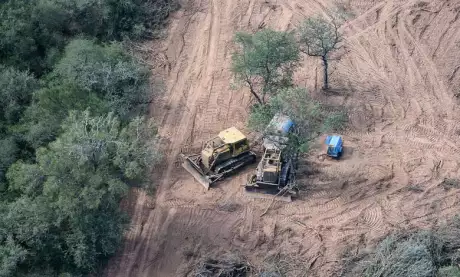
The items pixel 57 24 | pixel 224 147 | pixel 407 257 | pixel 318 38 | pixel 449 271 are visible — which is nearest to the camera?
pixel 449 271

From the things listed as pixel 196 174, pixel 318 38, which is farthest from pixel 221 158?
pixel 318 38

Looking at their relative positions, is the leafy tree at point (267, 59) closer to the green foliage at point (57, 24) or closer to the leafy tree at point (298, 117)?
the leafy tree at point (298, 117)

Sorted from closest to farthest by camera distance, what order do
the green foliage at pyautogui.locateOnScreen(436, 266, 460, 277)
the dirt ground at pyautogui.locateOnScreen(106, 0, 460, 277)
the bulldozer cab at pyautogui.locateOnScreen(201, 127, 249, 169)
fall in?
the green foliage at pyautogui.locateOnScreen(436, 266, 460, 277) → the dirt ground at pyautogui.locateOnScreen(106, 0, 460, 277) → the bulldozer cab at pyautogui.locateOnScreen(201, 127, 249, 169)

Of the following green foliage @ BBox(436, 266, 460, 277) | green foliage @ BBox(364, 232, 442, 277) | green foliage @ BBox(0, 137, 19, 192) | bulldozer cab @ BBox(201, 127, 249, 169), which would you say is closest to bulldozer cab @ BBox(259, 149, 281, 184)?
bulldozer cab @ BBox(201, 127, 249, 169)

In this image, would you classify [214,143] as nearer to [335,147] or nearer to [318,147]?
[318,147]

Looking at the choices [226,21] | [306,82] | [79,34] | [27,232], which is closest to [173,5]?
[226,21]

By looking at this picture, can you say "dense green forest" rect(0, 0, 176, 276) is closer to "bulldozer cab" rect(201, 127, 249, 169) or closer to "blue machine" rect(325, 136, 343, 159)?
"bulldozer cab" rect(201, 127, 249, 169)
